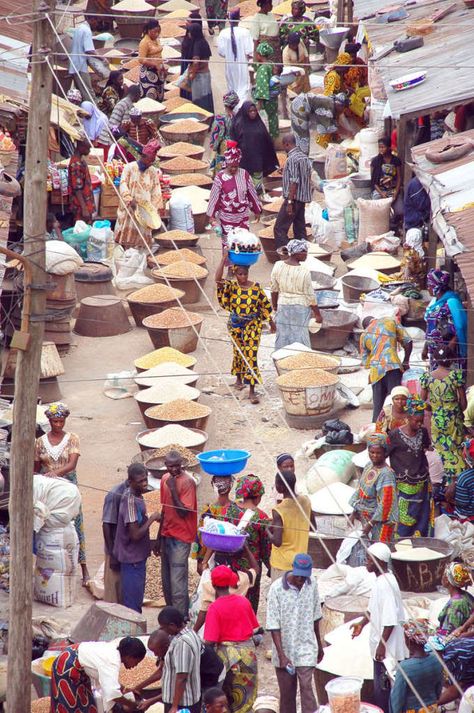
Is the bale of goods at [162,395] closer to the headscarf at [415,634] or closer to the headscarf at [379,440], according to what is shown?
the headscarf at [379,440]

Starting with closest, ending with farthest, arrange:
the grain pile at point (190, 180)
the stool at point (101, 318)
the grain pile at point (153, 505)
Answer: the grain pile at point (153, 505), the stool at point (101, 318), the grain pile at point (190, 180)

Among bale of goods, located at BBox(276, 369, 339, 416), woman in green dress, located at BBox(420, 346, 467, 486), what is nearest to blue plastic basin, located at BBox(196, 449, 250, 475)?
woman in green dress, located at BBox(420, 346, 467, 486)

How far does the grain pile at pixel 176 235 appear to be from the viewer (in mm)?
17114

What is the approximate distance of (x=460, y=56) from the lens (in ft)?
49.5

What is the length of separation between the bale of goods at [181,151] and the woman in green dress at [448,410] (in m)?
10.1

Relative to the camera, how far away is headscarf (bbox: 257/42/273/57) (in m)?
21.6

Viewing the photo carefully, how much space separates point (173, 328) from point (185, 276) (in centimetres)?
122

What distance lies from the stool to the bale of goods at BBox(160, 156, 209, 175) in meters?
4.41

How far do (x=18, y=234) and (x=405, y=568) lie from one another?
7.63 metres

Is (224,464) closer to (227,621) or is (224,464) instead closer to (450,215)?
(227,621)

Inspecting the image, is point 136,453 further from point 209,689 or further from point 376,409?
point 209,689

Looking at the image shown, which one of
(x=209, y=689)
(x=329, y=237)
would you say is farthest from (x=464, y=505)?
(x=329, y=237)

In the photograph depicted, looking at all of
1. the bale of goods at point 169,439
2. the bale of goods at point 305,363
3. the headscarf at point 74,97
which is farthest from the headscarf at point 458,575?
the headscarf at point 74,97

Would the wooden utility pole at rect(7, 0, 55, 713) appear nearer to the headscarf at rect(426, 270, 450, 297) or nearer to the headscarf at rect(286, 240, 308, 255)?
the headscarf at rect(426, 270, 450, 297)
